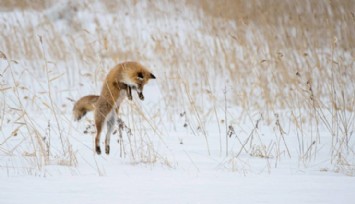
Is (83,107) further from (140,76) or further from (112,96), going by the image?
(140,76)

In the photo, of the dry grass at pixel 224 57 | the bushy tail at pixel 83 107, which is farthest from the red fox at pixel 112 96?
the dry grass at pixel 224 57

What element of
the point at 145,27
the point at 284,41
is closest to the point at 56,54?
the point at 145,27

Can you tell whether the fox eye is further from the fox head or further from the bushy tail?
the bushy tail

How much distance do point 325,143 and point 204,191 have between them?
7.90 ft

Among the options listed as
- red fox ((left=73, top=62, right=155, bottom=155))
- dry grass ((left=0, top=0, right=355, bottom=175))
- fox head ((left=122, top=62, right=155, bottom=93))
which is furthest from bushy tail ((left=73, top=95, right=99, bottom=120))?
dry grass ((left=0, top=0, right=355, bottom=175))

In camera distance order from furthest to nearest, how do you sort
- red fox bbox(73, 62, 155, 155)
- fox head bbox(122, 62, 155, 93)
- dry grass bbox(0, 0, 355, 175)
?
dry grass bbox(0, 0, 355, 175) < fox head bbox(122, 62, 155, 93) < red fox bbox(73, 62, 155, 155)

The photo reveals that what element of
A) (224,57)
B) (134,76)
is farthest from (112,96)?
(224,57)

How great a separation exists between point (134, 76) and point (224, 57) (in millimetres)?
3654

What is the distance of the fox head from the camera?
186 inches

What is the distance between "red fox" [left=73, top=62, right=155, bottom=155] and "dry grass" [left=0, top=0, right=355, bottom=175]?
1.81ft

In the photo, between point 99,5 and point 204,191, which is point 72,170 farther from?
point 99,5

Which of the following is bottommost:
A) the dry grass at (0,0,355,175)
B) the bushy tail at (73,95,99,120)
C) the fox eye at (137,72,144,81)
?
the bushy tail at (73,95,99,120)

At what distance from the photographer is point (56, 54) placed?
8789 mm

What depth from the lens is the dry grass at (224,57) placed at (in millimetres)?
6227
